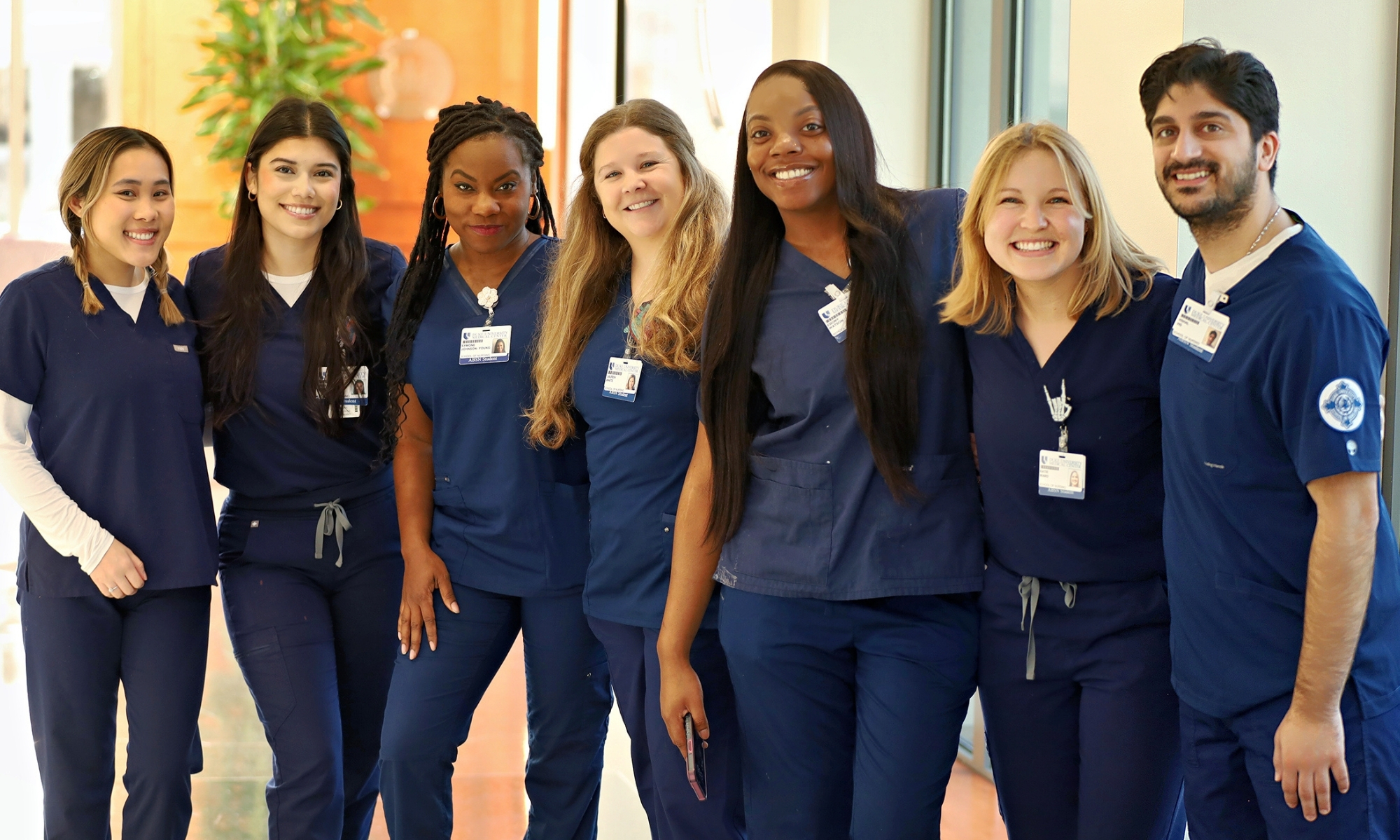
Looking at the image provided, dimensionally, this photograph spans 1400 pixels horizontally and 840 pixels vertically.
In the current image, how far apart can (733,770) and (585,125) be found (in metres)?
4.98

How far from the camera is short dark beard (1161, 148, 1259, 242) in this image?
64.5 inches

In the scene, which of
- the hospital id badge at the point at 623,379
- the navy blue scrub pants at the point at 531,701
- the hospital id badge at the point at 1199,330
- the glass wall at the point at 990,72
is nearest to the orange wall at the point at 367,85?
the glass wall at the point at 990,72

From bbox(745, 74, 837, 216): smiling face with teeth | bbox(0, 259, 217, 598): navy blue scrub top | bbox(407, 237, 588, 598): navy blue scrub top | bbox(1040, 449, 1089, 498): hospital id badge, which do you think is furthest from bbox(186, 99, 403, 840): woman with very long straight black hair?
bbox(1040, 449, 1089, 498): hospital id badge

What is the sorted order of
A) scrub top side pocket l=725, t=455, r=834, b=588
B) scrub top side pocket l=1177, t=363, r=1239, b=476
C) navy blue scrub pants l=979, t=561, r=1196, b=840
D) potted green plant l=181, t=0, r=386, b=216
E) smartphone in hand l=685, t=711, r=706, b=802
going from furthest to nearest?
1. potted green plant l=181, t=0, r=386, b=216
2. smartphone in hand l=685, t=711, r=706, b=802
3. scrub top side pocket l=725, t=455, r=834, b=588
4. navy blue scrub pants l=979, t=561, r=1196, b=840
5. scrub top side pocket l=1177, t=363, r=1239, b=476

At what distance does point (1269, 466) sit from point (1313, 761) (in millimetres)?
380

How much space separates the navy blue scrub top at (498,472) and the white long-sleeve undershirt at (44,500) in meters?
0.62

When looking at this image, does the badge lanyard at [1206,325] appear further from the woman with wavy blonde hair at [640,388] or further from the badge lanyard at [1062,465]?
the woman with wavy blonde hair at [640,388]

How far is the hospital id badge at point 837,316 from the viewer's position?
6.16 ft

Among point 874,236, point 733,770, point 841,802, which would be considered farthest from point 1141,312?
point 733,770

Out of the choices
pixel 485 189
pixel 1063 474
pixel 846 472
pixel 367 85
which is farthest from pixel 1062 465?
pixel 367 85

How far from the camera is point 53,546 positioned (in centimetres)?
228

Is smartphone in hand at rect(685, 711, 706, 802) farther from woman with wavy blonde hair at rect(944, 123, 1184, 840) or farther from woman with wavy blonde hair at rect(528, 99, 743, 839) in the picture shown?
woman with wavy blonde hair at rect(944, 123, 1184, 840)

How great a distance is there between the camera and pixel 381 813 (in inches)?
129

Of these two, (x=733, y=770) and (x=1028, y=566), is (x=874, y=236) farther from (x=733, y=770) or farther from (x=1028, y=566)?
(x=733, y=770)
